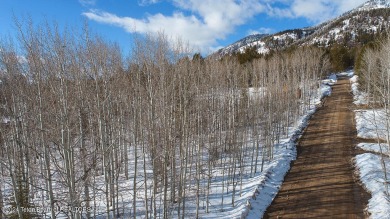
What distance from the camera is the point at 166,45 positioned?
1656cm

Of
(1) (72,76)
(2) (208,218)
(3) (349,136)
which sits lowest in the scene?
(2) (208,218)

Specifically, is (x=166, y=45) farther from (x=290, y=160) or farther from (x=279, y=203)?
(x=290, y=160)

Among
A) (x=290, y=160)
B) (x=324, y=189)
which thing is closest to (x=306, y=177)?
(x=324, y=189)

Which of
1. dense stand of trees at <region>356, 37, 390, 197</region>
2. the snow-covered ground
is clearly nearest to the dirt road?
the snow-covered ground

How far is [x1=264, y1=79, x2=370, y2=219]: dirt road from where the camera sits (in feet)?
57.8

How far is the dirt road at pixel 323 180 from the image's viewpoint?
17.6 meters

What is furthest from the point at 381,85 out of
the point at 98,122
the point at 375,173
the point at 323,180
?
the point at 98,122

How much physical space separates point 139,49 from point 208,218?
451 inches

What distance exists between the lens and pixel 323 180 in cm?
2230

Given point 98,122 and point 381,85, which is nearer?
point 98,122

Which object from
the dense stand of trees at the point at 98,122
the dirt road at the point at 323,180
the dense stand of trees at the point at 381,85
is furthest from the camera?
the dense stand of trees at the point at 381,85

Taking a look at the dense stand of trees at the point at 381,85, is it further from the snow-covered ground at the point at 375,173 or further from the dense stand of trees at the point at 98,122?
the dense stand of trees at the point at 98,122

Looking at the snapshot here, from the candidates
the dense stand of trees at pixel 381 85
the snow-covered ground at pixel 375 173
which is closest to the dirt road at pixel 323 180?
the snow-covered ground at pixel 375 173

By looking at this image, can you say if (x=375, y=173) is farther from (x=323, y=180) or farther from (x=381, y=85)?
(x=381, y=85)
